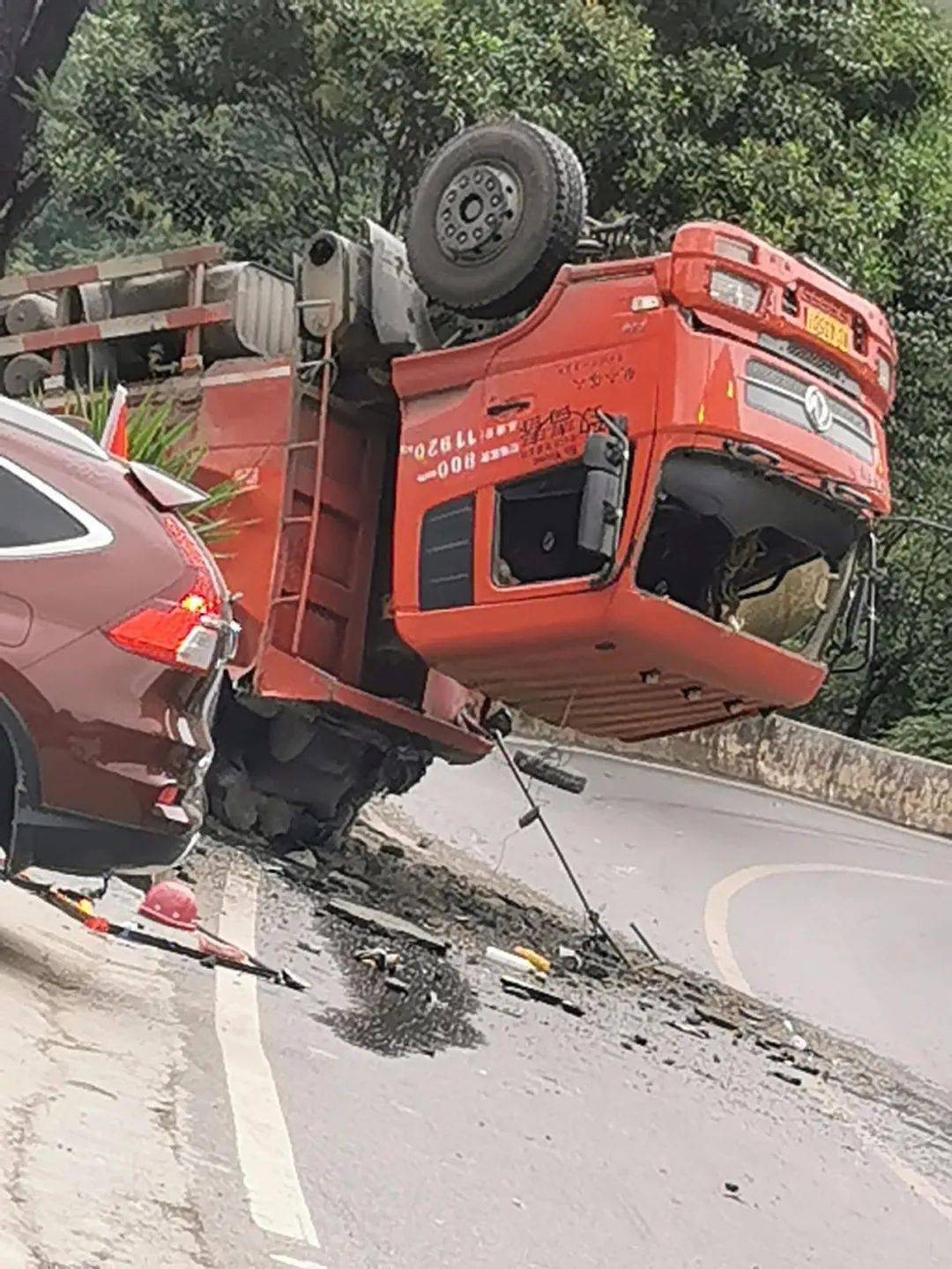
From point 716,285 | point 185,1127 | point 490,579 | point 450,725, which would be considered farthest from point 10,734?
point 450,725

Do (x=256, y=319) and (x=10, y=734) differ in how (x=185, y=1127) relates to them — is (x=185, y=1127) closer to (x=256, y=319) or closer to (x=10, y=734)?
(x=10, y=734)

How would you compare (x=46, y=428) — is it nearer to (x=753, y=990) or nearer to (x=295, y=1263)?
(x=295, y=1263)

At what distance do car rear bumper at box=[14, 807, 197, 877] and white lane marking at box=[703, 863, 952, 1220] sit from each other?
9.63 ft

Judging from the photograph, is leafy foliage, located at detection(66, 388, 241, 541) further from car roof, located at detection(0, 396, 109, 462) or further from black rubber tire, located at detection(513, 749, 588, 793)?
car roof, located at detection(0, 396, 109, 462)

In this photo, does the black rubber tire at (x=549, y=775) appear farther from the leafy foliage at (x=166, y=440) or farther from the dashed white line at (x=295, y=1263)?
the dashed white line at (x=295, y=1263)

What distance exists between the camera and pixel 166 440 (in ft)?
34.2

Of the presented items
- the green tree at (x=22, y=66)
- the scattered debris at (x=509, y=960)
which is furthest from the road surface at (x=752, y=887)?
the green tree at (x=22, y=66)

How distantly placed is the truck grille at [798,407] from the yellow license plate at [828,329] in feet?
0.90

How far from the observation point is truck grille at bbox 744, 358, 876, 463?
865cm

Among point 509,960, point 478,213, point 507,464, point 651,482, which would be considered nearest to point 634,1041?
point 509,960

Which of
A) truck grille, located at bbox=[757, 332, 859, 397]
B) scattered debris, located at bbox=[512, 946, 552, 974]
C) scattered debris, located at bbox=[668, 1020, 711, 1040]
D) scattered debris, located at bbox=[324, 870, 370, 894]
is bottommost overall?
scattered debris, located at bbox=[324, 870, 370, 894]

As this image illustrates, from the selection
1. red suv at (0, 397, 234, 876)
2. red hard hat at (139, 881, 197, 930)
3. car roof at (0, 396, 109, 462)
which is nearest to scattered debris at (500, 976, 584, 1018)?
red hard hat at (139, 881, 197, 930)

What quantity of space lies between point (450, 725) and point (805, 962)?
3283 mm

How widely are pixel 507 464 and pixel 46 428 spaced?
3273mm
